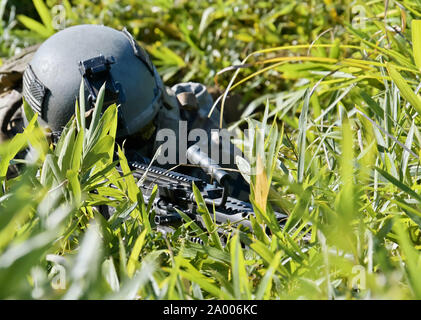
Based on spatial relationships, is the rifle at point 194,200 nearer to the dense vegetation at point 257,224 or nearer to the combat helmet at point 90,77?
the dense vegetation at point 257,224

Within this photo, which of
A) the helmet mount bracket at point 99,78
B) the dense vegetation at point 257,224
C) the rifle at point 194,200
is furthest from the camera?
the helmet mount bracket at point 99,78

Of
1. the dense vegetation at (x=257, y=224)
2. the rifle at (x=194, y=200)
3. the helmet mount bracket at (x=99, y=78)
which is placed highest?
the dense vegetation at (x=257, y=224)

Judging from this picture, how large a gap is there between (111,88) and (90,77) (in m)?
0.09

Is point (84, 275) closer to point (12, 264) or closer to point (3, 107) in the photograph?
point (12, 264)

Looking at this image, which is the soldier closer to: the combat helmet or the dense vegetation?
the combat helmet

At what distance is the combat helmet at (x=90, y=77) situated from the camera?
7.77 ft

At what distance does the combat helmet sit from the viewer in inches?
93.2

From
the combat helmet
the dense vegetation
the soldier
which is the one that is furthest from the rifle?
the combat helmet

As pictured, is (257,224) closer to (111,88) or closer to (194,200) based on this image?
(194,200)

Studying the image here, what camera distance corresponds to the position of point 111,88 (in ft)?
7.70

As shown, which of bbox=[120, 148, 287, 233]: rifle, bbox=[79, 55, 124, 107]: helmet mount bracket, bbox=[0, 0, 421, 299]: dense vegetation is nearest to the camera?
bbox=[0, 0, 421, 299]: dense vegetation

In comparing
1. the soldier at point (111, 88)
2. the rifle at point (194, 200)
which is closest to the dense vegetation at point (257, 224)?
the rifle at point (194, 200)

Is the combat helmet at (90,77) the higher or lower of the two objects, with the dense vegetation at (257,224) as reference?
lower

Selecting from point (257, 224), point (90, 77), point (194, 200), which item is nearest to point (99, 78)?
point (90, 77)
